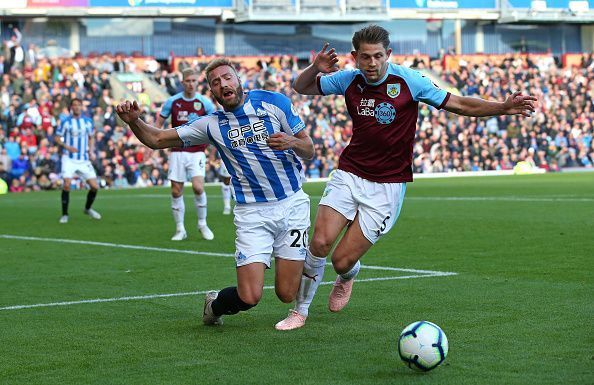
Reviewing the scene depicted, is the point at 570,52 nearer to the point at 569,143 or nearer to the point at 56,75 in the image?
the point at 569,143

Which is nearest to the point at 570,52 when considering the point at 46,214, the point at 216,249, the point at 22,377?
the point at 46,214

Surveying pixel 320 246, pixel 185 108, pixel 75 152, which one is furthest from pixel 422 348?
pixel 75 152

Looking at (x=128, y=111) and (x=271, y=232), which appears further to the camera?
(x=271, y=232)

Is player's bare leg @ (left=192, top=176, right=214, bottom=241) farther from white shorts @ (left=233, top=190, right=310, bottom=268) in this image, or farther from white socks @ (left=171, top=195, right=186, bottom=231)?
white shorts @ (left=233, top=190, right=310, bottom=268)

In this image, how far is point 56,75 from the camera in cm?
3631

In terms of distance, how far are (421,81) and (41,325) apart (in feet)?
11.0

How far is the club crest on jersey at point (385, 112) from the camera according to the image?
784cm

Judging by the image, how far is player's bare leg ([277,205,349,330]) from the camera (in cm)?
771

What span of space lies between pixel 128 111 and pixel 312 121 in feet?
103

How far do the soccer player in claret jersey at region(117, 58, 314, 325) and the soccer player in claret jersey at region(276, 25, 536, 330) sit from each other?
0.73 feet

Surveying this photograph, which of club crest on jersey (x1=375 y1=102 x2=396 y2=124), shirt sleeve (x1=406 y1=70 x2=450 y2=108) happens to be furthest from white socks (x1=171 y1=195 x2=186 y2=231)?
shirt sleeve (x1=406 y1=70 x2=450 y2=108)

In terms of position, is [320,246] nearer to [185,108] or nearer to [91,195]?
[185,108]

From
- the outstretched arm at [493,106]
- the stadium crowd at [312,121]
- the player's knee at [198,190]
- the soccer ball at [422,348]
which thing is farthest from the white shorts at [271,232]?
the stadium crowd at [312,121]

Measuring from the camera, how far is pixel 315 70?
7.94 metres
